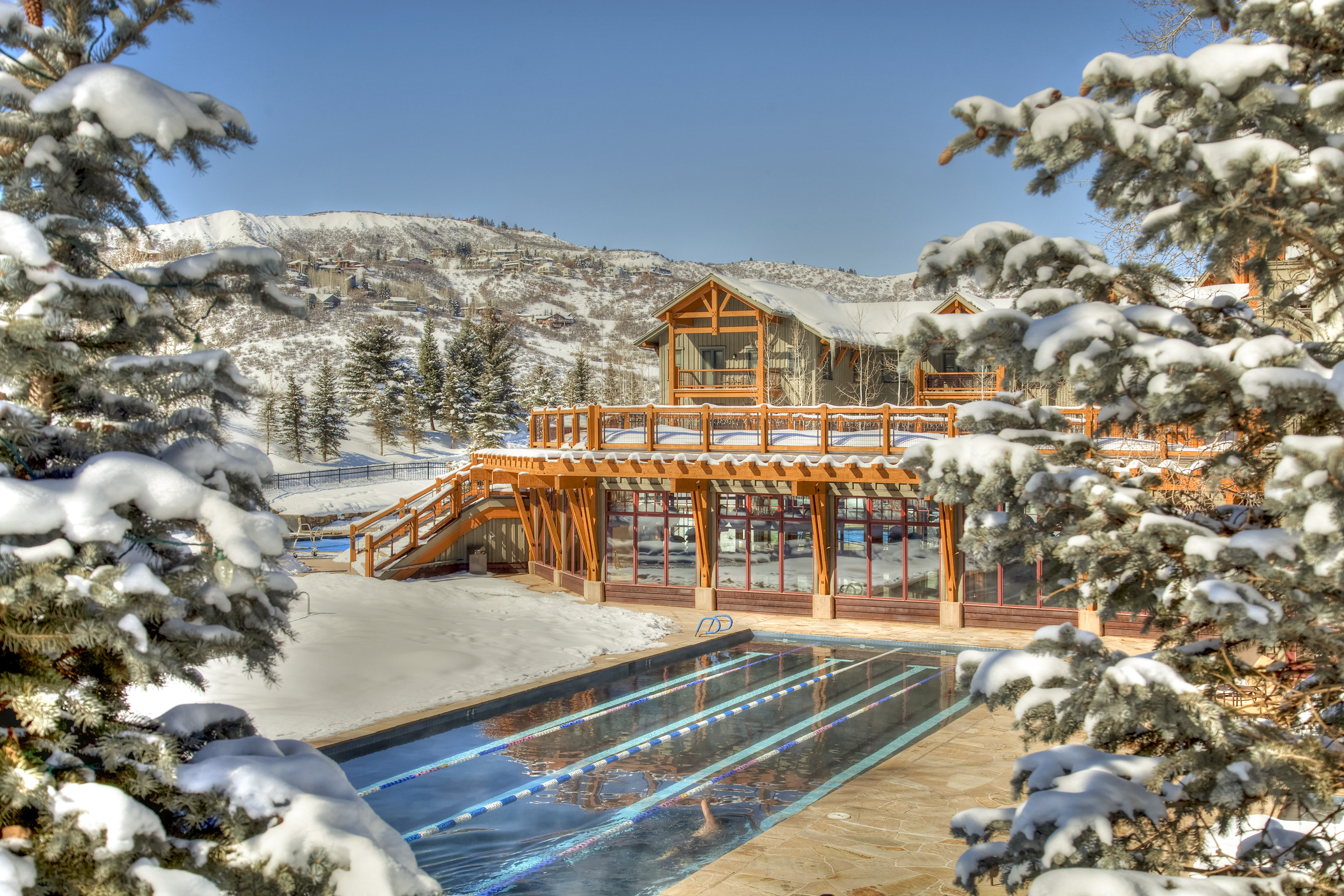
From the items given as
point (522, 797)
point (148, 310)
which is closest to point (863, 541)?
point (522, 797)

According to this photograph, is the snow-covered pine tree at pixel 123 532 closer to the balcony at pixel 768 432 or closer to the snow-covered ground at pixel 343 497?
the balcony at pixel 768 432

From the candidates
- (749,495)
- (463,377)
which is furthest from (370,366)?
(749,495)

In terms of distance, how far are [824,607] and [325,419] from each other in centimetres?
4619

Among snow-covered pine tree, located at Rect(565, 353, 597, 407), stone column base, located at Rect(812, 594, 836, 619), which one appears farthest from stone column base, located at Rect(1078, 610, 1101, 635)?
snow-covered pine tree, located at Rect(565, 353, 597, 407)

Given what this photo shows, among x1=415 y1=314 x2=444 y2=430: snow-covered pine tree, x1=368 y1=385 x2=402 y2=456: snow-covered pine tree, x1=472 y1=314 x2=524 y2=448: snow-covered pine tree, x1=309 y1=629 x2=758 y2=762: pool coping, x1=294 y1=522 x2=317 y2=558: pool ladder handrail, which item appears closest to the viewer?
x1=309 y1=629 x2=758 y2=762: pool coping

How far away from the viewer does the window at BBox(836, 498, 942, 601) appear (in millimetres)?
20172

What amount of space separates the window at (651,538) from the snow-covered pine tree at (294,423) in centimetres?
4096

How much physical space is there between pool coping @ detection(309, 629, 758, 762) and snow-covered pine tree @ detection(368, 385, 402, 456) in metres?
50.4

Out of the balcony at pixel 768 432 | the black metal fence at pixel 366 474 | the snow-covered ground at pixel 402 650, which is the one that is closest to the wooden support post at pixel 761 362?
the balcony at pixel 768 432

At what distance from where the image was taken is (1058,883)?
3641 millimetres

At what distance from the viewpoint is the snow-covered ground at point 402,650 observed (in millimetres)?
12188

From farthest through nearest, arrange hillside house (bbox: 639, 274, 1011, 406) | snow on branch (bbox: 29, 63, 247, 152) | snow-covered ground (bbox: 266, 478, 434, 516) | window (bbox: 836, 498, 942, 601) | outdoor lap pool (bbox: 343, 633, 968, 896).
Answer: snow-covered ground (bbox: 266, 478, 434, 516) < hillside house (bbox: 639, 274, 1011, 406) < window (bbox: 836, 498, 942, 601) < outdoor lap pool (bbox: 343, 633, 968, 896) < snow on branch (bbox: 29, 63, 247, 152)

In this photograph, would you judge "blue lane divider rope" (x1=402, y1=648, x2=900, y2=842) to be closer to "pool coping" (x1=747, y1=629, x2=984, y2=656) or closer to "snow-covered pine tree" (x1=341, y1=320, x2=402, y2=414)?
"pool coping" (x1=747, y1=629, x2=984, y2=656)

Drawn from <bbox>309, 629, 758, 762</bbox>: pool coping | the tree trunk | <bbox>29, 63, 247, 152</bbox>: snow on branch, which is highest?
<bbox>29, 63, 247, 152</bbox>: snow on branch
